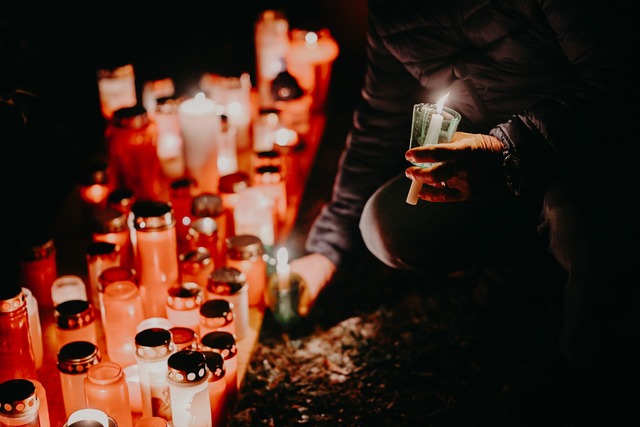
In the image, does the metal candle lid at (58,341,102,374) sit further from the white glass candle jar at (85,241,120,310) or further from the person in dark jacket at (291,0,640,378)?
the person in dark jacket at (291,0,640,378)

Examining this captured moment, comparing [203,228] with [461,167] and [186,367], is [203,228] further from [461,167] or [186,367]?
[461,167]

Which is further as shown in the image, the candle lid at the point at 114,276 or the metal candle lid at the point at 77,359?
the candle lid at the point at 114,276

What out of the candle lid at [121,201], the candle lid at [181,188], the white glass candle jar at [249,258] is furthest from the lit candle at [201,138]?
the white glass candle jar at [249,258]

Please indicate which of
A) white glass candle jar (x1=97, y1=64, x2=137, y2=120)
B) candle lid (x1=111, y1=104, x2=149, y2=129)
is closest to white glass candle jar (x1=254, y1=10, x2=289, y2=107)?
white glass candle jar (x1=97, y1=64, x2=137, y2=120)

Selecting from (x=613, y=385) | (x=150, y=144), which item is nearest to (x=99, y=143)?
(x=150, y=144)

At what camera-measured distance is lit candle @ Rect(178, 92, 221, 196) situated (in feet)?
8.63

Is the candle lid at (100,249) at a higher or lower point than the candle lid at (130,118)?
lower

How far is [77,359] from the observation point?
1.61 m

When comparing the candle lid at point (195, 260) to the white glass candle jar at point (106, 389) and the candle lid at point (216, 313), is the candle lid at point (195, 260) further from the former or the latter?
the white glass candle jar at point (106, 389)

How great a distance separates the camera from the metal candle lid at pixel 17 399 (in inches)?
54.7

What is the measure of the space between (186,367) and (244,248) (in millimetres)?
689

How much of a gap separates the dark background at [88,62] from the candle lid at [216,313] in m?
0.76

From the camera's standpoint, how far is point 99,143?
3594 millimetres

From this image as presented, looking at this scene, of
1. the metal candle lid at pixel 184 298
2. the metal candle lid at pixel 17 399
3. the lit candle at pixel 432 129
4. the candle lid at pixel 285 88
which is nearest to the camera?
the metal candle lid at pixel 17 399
